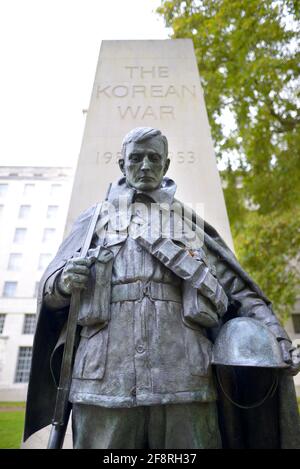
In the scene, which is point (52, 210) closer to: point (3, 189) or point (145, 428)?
point (3, 189)

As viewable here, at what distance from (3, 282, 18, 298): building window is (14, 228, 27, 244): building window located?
4.70 feet

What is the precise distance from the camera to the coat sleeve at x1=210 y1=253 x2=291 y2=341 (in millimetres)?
2453

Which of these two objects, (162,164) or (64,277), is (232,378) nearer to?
(64,277)

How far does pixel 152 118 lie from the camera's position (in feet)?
16.8

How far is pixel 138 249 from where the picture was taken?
246 cm

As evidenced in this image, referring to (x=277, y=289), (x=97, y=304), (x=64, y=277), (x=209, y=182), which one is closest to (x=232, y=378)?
(x=97, y=304)

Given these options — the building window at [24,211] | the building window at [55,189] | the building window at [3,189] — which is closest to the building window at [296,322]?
the building window at [55,189]

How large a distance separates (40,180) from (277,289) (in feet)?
22.8

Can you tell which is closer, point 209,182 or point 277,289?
point 209,182

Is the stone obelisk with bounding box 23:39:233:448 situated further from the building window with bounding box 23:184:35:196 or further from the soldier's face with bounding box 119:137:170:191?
the building window with bounding box 23:184:35:196

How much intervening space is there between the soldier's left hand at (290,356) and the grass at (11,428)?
4.74m

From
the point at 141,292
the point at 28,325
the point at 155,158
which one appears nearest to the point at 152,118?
the point at 155,158

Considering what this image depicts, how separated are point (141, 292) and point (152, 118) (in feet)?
11.4

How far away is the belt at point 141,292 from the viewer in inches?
90.6
